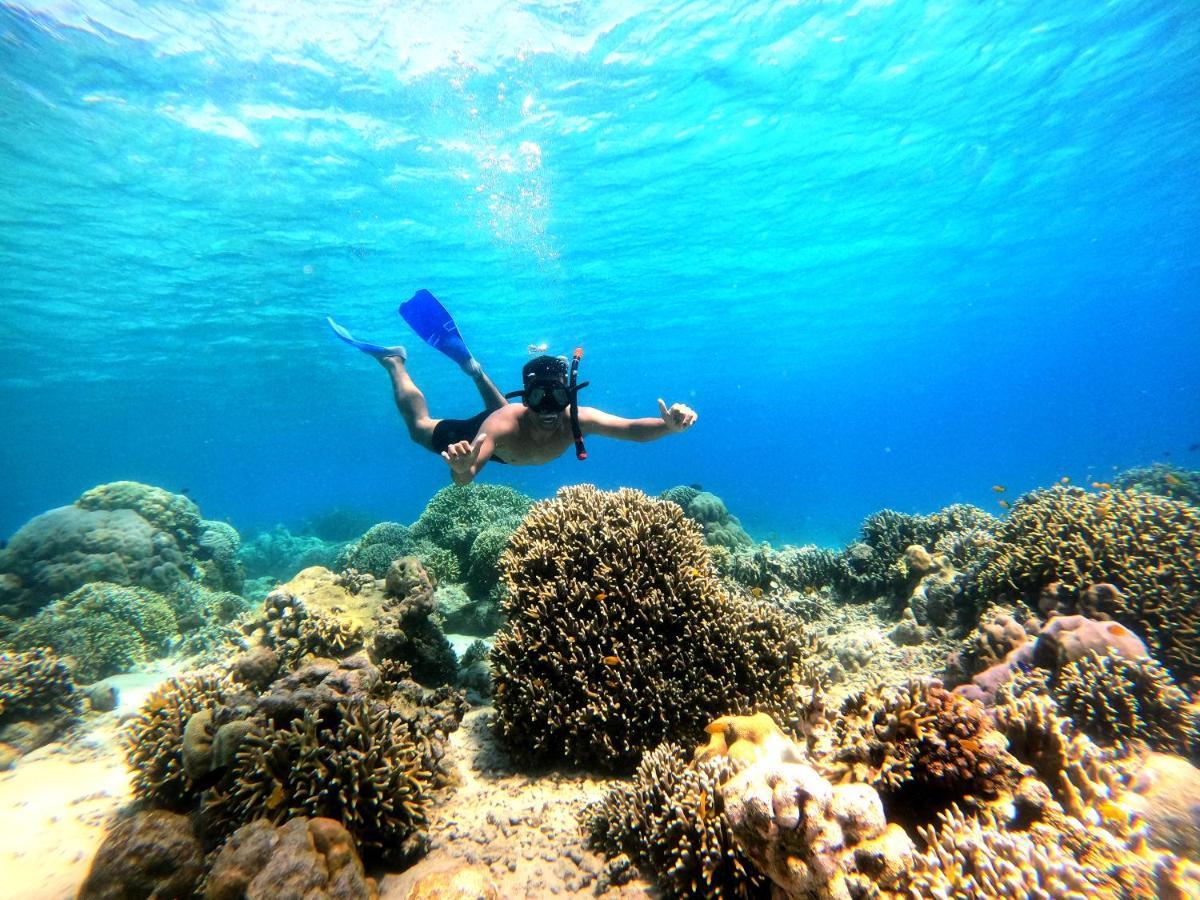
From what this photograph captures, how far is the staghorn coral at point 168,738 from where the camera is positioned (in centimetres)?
444

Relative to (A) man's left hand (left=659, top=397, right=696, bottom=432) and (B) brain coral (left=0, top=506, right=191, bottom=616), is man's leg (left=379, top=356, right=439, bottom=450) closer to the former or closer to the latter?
(A) man's left hand (left=659, top=397, right=696, bottom=432)

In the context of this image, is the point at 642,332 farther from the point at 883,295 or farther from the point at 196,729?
the point at 196,729

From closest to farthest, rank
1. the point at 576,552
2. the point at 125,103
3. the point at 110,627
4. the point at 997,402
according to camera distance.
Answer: the point at 576,552 → the point at 110,627 → the point at 125,103 → the point at 997,402

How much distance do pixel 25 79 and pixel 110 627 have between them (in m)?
16.2

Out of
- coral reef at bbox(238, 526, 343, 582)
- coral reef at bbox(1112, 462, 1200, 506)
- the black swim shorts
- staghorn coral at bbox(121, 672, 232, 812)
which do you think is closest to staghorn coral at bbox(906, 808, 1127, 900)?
staghorn coral at bbox(121, 672, 232, 812)

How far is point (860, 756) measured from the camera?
3373 millimetres

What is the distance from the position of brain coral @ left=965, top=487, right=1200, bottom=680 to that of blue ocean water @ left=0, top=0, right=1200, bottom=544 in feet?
52.1

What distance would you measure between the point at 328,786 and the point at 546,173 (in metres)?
22.7

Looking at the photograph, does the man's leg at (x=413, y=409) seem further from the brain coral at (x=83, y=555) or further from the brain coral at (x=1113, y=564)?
the brain coral at (x=1113, y=564)

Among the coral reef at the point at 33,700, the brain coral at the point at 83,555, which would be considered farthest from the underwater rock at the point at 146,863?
the brain coral at the point at 83,555

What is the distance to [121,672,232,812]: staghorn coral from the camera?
14.6 feet

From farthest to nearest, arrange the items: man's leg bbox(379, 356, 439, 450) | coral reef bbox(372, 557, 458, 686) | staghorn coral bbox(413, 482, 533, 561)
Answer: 1. staghorn coral bbox(413, 482, 533, 561)
2. man's leg bbox(379, 356, 439, 450)
3. coral reef bbox(372, 557, 458, 686)

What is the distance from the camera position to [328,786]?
379 cm

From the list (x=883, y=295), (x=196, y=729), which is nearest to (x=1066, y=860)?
(x=196, y=729)
